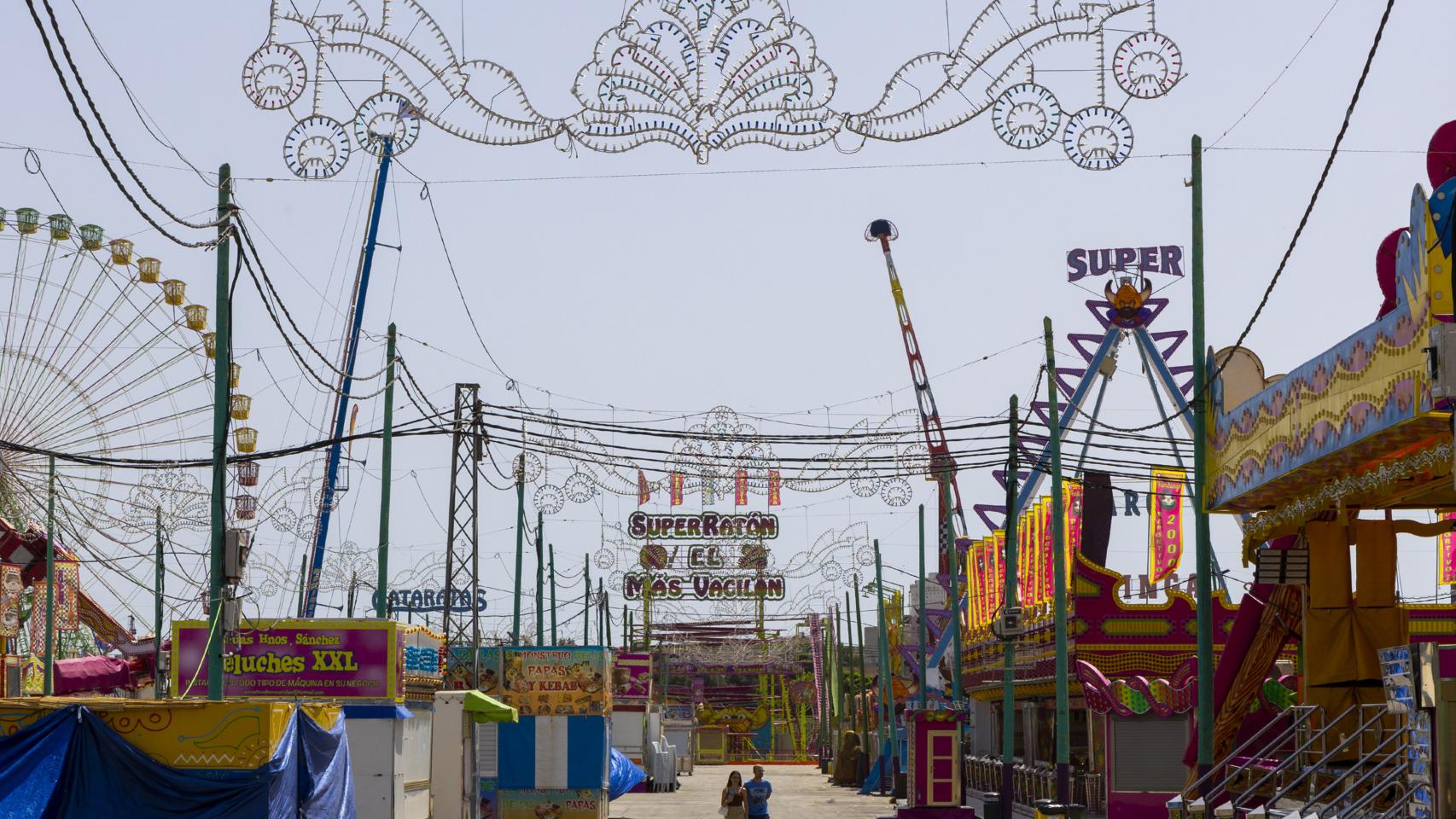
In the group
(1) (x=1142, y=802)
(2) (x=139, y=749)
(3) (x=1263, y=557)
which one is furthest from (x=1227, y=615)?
(2) (x=139, y=749)

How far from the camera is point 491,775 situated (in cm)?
3538

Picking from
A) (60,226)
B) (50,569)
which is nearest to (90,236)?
(60,226)

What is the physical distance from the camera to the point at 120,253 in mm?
46438

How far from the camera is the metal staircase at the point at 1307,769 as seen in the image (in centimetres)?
1916

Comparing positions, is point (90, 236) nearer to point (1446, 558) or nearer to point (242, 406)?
point (242, 406)

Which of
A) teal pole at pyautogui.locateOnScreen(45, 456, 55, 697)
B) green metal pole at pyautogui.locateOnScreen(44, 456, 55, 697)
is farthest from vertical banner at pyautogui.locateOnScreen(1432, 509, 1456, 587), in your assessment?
teal pole at pyautogui.locateOnScreen(45, 456, 55, 697)

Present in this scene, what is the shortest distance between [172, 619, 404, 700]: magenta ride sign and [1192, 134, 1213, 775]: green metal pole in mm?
11688

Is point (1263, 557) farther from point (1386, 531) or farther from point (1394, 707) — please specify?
point (1394, 707)

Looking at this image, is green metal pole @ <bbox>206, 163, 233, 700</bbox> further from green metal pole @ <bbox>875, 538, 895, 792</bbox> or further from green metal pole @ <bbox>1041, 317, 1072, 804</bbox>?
green metal pole @ <bbox>875, 538, 895, 792</bbox>

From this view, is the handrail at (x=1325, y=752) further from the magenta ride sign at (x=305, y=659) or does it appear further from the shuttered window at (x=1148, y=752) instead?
the magenta ride sign at (x=305, y=659)

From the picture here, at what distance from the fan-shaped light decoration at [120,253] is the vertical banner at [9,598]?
8.07 meters

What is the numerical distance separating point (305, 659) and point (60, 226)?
70.9ft

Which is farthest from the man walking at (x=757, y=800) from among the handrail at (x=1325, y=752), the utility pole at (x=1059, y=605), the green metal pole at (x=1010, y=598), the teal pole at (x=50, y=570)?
the teal pole at (x=50, y=570)

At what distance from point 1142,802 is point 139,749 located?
22.8 metres
